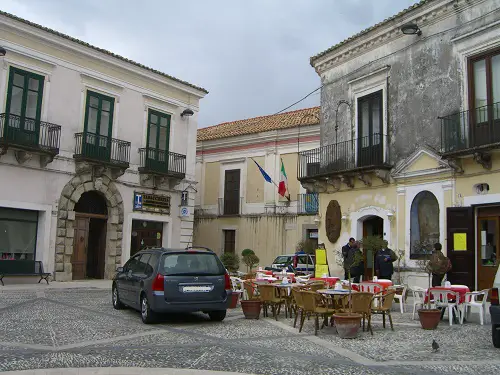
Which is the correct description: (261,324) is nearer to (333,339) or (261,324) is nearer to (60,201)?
(333,339)

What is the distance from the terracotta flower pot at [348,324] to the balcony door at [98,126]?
1486cm

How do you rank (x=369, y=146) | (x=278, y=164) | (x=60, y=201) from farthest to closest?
(x=278, y=164) < (x=60, y=201) < (x=369, y=146)

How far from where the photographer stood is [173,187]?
24703 mm

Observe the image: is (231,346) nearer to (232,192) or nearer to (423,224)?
(423,224)

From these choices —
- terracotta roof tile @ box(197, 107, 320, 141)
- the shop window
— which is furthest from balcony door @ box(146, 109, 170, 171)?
terracotta roof tile @ box(197, 107, 320, 141)

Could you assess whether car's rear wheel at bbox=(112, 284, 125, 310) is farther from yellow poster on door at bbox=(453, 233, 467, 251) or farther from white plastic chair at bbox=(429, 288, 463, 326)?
yellow poster on door at bbox=(453, 233, 467, 251)

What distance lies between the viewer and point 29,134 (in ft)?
62.8

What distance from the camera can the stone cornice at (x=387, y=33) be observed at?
14805 millimetres

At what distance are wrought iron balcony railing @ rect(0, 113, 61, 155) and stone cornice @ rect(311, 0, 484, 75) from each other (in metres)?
10.1

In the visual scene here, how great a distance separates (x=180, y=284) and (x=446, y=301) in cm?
528

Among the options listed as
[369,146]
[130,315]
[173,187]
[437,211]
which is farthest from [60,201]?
[437,211]

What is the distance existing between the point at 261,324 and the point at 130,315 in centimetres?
294

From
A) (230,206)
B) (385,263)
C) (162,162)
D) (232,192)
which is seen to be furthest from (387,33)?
(230,206)

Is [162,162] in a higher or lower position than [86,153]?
higher
